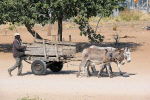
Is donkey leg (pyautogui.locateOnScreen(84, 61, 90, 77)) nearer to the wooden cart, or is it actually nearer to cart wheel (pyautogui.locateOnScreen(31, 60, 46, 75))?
the wooden cart

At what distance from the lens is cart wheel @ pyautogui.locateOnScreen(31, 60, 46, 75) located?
75.4 feet

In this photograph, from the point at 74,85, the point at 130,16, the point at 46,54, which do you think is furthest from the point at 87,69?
the point at 130,16

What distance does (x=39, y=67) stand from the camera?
23.1 m

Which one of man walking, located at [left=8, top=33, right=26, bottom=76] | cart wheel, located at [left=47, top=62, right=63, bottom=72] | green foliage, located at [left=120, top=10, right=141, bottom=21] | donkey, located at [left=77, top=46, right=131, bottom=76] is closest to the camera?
donkey, located at [left=77, top=46, right=131, bottom=76]

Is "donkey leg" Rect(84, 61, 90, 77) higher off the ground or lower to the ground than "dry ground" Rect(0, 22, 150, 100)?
higher

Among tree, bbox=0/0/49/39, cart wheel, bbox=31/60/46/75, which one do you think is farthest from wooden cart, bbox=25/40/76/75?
tree, bbox=0/0/49/39

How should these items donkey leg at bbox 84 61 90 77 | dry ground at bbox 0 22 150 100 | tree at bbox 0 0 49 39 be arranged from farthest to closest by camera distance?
tree at bbox 0 0 49 39, donkey leg at bbox 84 61 90 77, dry ground at bbox 0 22 150 100

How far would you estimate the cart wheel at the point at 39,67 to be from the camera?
75.4ft

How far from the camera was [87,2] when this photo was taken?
34.2m

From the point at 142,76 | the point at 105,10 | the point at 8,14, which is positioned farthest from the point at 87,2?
the point at 142,76

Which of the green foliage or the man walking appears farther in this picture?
the green foliage

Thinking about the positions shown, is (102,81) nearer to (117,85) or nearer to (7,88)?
(117,85)

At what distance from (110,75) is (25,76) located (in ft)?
11.7

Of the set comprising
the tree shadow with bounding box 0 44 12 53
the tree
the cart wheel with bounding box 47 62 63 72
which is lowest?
the cart wheel with bounding box 47 62 63 72
